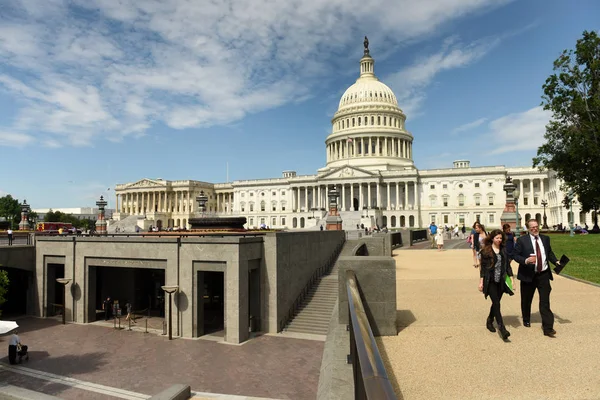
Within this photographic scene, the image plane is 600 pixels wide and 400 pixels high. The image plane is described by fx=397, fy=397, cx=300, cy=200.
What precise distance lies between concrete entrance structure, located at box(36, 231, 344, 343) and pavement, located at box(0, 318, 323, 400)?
1.62 meters

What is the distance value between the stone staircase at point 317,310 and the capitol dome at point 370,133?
299 ft

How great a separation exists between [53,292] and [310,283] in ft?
64.7

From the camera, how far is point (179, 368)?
1856 cm

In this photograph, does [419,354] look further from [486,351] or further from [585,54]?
[585,54]

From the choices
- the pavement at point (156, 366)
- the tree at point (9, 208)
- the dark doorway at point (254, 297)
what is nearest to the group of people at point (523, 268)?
the pavement at point (156, 366)

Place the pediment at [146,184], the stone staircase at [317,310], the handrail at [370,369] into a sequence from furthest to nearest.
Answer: the pediment at [146,184], the stone staircase at [317,310], the handrail at [370,369]

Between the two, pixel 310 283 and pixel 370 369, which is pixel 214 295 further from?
pixel 370 369

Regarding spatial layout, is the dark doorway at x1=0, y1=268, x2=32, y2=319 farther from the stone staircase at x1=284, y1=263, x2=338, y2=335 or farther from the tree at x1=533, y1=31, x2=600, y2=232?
the tree at x1=533, y1=31, x2=600, y2=232

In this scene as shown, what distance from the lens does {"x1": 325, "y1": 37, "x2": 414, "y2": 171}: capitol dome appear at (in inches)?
4786

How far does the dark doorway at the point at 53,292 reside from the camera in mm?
30047

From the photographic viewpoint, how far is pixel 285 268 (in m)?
26.4

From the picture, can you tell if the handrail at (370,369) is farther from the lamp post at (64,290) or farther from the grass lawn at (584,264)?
the lamp post at (64,290)

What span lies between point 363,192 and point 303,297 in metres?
89.5

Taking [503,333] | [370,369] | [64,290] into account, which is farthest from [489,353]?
[64,290]
